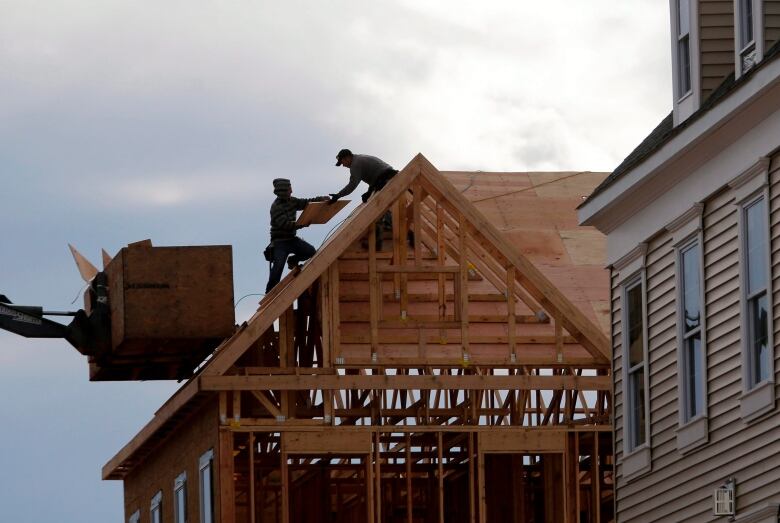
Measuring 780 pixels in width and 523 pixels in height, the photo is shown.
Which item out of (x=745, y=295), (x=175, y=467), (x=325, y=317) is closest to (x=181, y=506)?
(x=175, y=467)

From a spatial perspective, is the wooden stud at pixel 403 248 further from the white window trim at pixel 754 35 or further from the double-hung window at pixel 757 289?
the double-hung window at pixel 757 289

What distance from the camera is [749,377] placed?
23031 millimetres

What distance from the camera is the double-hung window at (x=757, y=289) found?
22.8 meters

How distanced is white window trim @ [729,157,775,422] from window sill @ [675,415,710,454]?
39.9 inches

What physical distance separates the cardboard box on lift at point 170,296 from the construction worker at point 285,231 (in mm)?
2178

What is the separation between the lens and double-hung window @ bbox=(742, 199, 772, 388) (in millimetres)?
22766

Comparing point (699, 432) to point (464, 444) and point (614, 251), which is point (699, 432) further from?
point (464, 444)

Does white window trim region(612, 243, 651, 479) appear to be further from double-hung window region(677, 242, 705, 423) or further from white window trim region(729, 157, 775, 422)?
white window trim region(729, 157, 775, 422)

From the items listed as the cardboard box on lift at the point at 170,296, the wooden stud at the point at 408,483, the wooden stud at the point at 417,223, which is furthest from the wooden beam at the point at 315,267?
the wooden stud at the point at 408,483

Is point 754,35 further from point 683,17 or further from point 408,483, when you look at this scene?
point 408,483

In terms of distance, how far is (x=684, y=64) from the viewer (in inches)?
1035

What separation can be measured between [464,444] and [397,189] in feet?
16.4

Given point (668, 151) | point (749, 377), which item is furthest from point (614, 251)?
point (749, 377)

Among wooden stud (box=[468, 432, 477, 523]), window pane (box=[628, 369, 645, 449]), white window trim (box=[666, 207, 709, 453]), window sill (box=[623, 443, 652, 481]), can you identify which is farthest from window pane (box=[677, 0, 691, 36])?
wooden stud (box=[468, 432, 477, 523])
